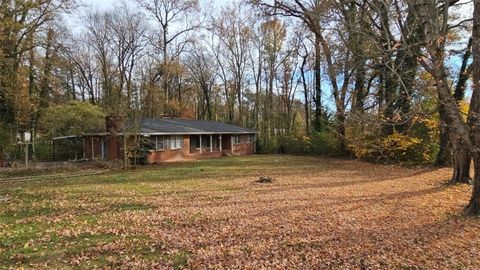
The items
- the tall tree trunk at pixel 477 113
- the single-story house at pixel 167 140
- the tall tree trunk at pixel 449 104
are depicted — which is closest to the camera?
the tall tree trunk at pixel 477 113

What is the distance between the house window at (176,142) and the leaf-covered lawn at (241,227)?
14310mm

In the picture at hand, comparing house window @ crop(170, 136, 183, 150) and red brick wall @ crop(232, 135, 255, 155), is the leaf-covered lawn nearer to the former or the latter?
house window @ crop(170, 136, 183, 150)

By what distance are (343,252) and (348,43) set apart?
554 inches

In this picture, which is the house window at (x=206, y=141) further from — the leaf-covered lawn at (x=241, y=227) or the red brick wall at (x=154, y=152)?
the leaf-covered lawn at (x=241, y=227)

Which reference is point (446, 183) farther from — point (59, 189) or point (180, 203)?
point (59, 189)

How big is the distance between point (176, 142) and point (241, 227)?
21560 mm

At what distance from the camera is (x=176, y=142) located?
28.5 m

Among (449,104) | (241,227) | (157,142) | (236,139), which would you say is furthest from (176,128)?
(449,104)

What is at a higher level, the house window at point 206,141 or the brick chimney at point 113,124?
the brick chimney at point 113,124

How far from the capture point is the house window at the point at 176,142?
1099 inches

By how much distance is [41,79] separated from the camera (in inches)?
1113

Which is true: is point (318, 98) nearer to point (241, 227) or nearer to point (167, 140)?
point (167, 140)

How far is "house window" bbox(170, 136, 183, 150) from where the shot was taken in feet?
91.6

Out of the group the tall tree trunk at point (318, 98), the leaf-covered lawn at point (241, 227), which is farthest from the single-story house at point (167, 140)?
the leaf-covered lawn at point (241, 227)
